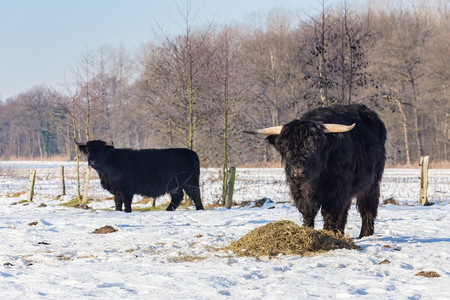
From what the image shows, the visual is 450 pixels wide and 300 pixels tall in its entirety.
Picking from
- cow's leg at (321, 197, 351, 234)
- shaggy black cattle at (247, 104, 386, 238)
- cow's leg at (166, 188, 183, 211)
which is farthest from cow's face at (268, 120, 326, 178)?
cow's leg at (166, 188, 183, 211)

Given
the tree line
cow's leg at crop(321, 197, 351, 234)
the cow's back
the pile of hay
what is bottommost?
the pile of hay

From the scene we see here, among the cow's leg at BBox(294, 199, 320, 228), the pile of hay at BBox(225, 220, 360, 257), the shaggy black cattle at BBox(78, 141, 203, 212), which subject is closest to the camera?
the pile of hay at BBox(225, 220, 360, 257)

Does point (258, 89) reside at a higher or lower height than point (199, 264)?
higher

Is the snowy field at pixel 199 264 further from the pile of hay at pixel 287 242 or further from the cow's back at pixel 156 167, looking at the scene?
the cow's back at pixel 156 167

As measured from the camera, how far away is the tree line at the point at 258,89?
47.0 feet

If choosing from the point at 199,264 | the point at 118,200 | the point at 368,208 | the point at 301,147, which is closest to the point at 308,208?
the point at 301,147

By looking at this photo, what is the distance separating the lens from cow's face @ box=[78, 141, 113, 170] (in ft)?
45.5

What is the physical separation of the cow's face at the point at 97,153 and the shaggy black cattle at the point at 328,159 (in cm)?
763

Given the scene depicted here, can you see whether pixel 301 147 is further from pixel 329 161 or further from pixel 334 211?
pixel 334 211

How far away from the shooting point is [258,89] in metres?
37.8

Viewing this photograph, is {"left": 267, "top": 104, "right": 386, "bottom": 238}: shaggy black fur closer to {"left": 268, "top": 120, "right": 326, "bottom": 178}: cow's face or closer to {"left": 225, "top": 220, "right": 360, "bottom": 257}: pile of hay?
{"left": 268, "top": 120, "right": 326, "bottom": 178}: cow's face

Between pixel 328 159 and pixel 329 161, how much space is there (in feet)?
0.10

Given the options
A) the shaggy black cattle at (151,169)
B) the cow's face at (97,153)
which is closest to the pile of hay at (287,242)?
the shaggy black cattle at (151,169)

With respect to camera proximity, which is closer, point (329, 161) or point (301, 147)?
point (301, 147)
